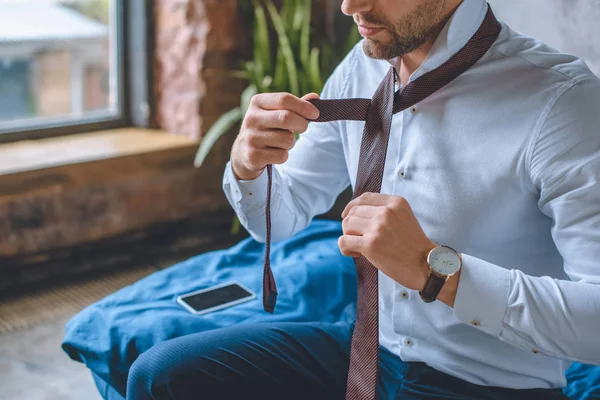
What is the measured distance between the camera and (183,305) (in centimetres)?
215

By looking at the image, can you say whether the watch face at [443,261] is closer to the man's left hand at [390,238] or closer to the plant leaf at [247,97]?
the man's left hand at [390,238]

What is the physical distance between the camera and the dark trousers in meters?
1.47

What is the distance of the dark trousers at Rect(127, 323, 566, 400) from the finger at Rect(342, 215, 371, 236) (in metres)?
0.39

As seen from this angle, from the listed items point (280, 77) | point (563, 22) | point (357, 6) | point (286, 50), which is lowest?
point (280, 77)

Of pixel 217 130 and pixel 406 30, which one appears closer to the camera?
pixel 406 30

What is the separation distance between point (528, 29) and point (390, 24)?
116cm

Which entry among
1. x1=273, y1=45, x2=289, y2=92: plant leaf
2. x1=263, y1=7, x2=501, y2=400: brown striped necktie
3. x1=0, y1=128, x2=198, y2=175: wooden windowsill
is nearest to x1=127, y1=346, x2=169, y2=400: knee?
x1=263, y1=7, x2=501, y2=400: brown striped necktie

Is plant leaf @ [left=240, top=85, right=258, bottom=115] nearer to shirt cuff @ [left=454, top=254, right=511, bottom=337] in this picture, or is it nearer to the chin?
the chin

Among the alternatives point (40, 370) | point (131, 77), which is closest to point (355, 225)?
point (40, 370)

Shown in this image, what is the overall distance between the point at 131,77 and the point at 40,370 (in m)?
1.64

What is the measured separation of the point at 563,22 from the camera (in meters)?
2.30

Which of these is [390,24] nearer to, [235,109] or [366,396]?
[366,396]

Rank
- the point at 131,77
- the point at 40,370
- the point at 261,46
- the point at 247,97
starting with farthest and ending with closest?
the point at 131,77
the point at 261,46
the point at 247,97
the point at 40,370

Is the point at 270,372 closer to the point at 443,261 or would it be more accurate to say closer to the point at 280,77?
the point at 443,261
